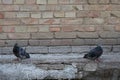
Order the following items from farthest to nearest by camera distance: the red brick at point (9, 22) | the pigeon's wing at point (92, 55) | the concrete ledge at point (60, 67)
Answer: the red brick at point (9, 22) → the pigeon's wing at point (92, 55) → the concrete ledge at point (60, 67)

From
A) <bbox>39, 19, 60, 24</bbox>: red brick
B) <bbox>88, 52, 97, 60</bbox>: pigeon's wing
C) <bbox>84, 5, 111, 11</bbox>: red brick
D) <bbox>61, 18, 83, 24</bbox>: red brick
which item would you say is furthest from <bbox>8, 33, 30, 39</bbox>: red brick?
<bbox>88, 52, 97, 60</bbox>: pigeon's wing

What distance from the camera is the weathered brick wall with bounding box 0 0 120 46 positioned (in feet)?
22.9

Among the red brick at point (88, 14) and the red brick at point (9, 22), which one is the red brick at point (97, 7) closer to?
the red brick at point (88, 14)

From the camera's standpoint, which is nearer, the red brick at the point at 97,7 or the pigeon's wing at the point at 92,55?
the pigeon's wing at the point at 92,55

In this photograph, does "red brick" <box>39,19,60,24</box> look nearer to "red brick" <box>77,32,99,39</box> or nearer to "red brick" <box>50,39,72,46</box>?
"red brick" <box>50,39,72,46</box>

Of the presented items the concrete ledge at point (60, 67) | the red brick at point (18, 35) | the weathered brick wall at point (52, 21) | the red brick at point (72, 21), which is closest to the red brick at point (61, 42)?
the weathered brick wall at point (52, 21)

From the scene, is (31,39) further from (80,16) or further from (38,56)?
(80,16)

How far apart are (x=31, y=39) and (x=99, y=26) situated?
1.28m

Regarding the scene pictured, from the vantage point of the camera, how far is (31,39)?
7.00 m

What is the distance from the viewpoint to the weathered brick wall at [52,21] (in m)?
6.98

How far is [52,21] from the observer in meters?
6.98

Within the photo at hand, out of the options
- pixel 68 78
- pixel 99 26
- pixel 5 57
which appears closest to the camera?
pixel 68 78

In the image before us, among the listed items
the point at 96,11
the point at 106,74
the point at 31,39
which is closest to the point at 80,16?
the point at 96,11

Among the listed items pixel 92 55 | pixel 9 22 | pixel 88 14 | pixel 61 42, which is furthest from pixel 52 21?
pixel 92 55
